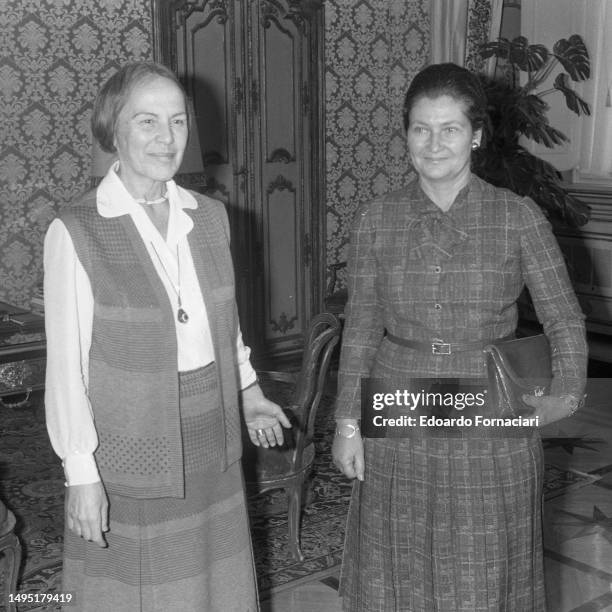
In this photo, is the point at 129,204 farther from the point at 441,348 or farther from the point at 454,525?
the point at 454,525

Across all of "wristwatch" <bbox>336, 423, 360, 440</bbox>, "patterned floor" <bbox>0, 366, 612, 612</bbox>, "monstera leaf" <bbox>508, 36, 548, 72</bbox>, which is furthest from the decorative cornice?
"wristwatch" <bbox>336, 423, 360, 440</bbox>

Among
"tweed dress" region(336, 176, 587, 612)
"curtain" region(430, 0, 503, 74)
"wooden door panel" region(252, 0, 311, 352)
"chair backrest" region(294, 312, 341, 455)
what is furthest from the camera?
"curtain" region(430, 0, 503, 74)

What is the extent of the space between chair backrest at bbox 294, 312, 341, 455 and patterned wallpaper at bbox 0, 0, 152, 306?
2712 millimetres

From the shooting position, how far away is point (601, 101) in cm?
696

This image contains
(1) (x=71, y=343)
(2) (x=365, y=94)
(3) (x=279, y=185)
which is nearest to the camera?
(1) (x=71, y=343)

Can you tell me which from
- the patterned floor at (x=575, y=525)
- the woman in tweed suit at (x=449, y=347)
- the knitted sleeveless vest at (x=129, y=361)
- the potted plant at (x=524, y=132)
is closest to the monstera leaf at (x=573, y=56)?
the potted plant at (x=524, y=132)

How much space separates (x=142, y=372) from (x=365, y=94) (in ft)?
17.4

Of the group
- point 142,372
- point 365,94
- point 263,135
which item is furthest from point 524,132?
point 142,372

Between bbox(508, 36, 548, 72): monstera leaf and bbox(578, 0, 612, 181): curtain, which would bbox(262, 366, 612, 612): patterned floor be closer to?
bbox(508, 36, 548, 72): monstera leaf

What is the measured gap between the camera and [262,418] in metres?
2.09

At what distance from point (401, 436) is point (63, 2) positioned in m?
4.05

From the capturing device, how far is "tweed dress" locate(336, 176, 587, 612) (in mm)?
2195

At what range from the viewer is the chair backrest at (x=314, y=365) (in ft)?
10.4

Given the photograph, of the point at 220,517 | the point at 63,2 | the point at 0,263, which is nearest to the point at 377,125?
the point at 63,2
